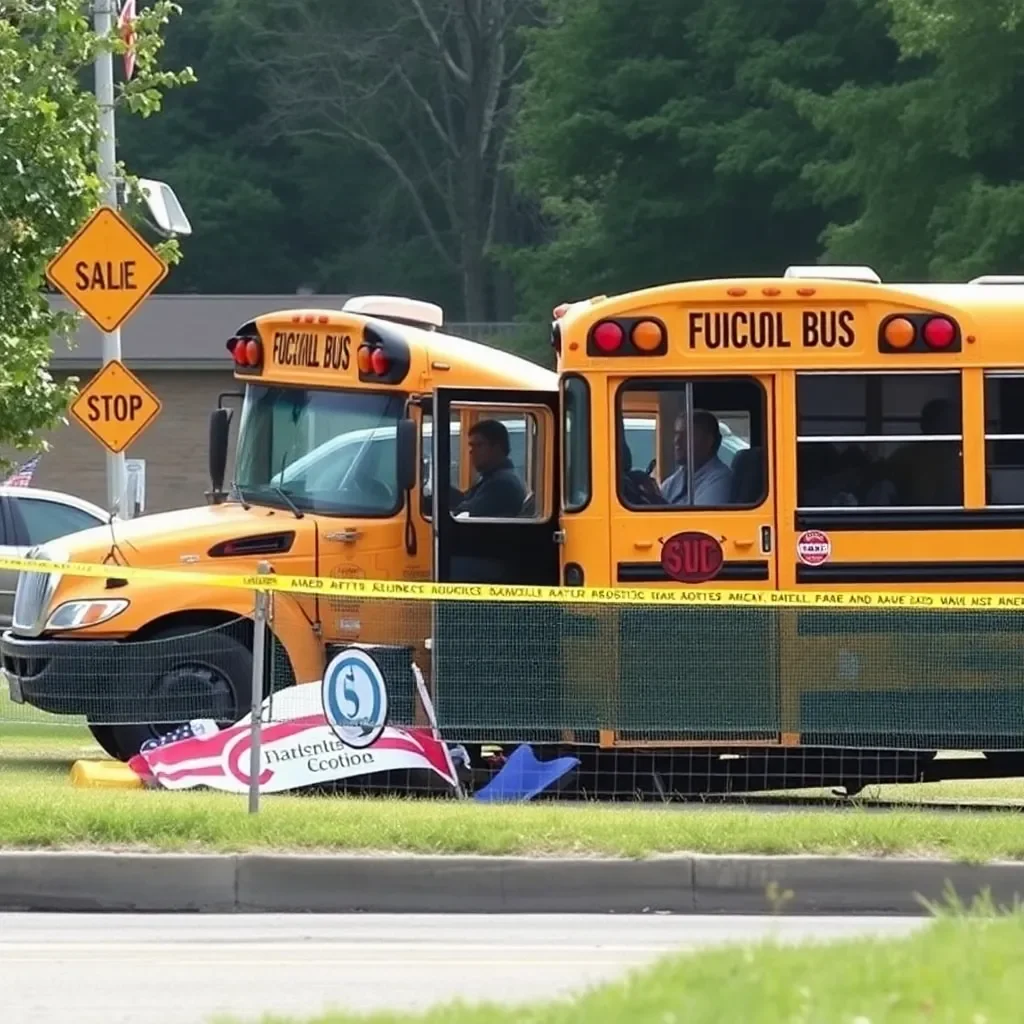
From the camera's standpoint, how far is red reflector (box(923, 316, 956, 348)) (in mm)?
12836

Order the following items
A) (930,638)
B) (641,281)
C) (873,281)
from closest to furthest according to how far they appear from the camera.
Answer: (930,638) < (873,281) < (641,281)

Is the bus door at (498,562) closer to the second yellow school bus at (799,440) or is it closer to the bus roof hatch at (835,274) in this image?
the second yellow school bus at (799,440)

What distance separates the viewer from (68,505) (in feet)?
76.3

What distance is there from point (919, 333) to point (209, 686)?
4.54 m

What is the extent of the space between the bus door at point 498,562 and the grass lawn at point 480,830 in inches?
50.3

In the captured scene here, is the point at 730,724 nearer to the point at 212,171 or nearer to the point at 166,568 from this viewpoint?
the point at 166,568

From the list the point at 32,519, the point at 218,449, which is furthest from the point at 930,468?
the point at 32,519

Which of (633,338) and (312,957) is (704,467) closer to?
(633,338)

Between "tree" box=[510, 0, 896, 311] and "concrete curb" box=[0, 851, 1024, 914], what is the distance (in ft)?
115

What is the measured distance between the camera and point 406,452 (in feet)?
43.0

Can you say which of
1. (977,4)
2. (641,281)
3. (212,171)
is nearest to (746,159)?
(641,281)

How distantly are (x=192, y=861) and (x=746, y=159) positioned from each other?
35603mm

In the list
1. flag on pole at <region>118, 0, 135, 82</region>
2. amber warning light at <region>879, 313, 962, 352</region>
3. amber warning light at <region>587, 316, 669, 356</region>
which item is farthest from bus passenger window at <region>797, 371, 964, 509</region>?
flag on pole at <region>118, 0, 135, 82</region>

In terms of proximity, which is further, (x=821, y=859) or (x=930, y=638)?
(x=930, y=638)
